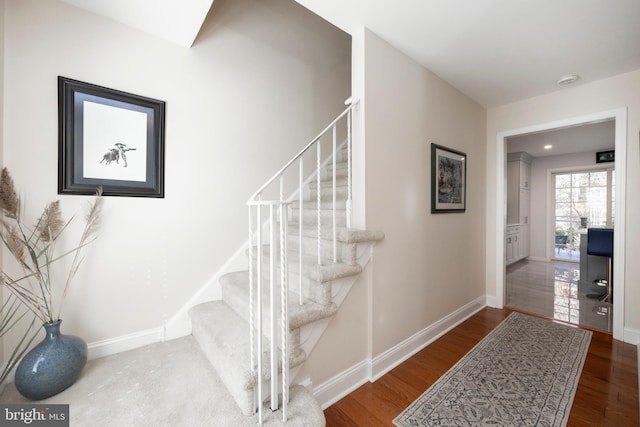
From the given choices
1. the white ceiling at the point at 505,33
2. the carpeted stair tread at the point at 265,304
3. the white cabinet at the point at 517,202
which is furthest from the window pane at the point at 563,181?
the carpeted stair tread at the point at 265,304

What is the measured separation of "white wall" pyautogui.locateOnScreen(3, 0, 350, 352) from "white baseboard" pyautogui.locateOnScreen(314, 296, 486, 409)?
1269 mm

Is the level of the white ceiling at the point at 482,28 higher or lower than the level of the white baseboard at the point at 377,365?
higher

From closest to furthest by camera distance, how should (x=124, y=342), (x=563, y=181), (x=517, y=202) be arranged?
1. (x=124, y=342)
2. (x=517, y=202)
3. (x=563, y=181)

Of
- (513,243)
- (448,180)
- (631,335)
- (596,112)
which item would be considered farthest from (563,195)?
(448,180)

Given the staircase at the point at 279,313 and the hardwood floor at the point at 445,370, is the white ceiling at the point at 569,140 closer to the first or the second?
the hardwood floor at the point at 445,370

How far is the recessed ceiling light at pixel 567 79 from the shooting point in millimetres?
2494

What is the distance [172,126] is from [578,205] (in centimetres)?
811

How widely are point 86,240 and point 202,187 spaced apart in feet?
2.64

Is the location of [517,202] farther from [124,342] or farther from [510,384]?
[124,342]

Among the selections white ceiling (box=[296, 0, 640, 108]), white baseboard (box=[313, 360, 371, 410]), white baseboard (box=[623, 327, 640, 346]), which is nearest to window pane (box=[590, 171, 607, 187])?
white ceiling (box=[296, 0, 640, 108])

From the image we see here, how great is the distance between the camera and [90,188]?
5.56 feet

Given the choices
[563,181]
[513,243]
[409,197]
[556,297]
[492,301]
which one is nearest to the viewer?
[409,197]

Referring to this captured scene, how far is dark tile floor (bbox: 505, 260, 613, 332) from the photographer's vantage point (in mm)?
2926

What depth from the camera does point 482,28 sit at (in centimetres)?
185
